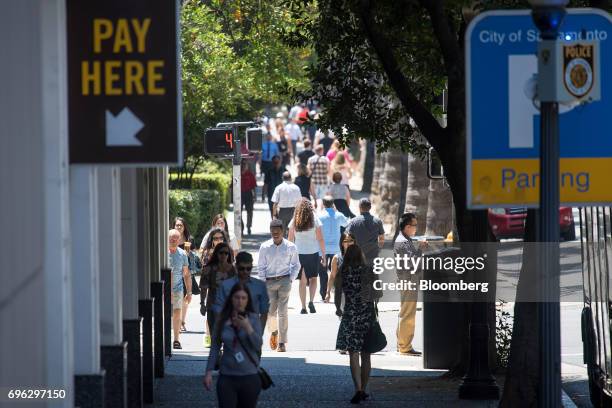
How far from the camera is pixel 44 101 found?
729 centimetres

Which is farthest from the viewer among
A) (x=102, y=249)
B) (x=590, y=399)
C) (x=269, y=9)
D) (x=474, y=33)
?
(x=269, y=9)

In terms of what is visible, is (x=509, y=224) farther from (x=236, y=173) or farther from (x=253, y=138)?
(x=236, y=173)

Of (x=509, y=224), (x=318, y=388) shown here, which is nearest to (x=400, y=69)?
(x=318, y=388)

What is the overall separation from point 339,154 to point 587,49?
26806 millimetres

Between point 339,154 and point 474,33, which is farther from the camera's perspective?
point 339,154

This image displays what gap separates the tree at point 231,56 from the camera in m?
23.0

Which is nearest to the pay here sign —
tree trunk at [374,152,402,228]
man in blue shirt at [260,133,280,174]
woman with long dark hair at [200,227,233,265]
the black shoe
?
woman with long dark hair at [200,227,233,265]

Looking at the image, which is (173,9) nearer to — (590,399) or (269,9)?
(590,399)

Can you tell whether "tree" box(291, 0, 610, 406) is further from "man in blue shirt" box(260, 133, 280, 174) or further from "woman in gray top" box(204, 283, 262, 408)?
"man in blue shirt" box(260, 133, 280, 174)

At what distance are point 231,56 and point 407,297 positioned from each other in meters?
10.3

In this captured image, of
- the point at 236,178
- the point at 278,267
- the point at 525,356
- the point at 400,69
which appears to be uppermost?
the point at 400,69

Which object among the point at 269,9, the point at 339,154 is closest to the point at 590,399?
the point at 269,9

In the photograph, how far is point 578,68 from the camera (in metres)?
7.38

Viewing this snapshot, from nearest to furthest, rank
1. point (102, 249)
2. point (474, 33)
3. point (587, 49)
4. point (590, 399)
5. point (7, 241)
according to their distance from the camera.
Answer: point (7, 241), point (587, 49), point (474, 33), point (102, 249), point (590, 399)
